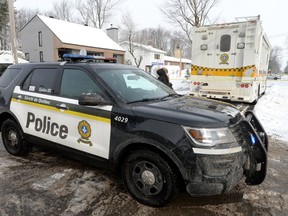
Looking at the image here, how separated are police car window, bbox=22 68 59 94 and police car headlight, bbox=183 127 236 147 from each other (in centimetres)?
232

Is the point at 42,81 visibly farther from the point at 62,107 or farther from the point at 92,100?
the point at 92,100

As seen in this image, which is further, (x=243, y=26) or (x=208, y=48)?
(x=208, y=48)

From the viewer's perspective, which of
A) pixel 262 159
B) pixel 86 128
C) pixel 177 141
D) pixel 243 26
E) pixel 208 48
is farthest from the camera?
pixel 208 48

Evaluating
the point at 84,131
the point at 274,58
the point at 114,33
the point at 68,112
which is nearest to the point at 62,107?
the point at 68,112

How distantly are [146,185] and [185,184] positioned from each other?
1.79 feet

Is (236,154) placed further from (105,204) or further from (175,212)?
(105,204)

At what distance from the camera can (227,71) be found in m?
9.13

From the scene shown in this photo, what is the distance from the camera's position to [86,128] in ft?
11.0

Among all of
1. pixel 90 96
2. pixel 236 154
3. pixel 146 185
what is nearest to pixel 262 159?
pixel 236 154

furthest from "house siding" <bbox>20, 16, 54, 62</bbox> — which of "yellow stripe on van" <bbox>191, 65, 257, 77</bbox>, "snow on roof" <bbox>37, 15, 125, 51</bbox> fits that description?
"yellow stripe on van" <bbox>191, 65, 257, 77</bbox>

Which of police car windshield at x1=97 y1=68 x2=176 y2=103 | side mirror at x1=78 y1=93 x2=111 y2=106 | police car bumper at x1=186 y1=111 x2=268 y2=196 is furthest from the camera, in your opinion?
police car windshield at x1=97 y1=68 x2=176 y2=103

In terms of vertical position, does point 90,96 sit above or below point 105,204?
above

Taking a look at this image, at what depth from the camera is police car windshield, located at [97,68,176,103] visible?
130 inches

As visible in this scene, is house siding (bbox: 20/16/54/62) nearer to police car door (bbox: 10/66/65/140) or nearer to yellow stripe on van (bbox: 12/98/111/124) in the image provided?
police car door (bbox: 10/66/65/140)
